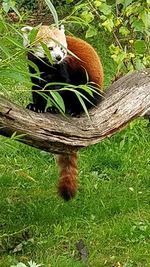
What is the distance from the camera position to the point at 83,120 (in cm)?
338

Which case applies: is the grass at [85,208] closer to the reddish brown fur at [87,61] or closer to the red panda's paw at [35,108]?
the red panda's paw at [35,108]

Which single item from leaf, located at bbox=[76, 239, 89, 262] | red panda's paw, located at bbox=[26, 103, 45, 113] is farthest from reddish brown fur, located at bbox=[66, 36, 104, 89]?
leaf, located at bbox=[76, 239, 89, 262]

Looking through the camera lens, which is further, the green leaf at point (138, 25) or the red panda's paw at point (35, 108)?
the green leaf at point (138, 25)

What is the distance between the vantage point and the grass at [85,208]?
3632 millimetres

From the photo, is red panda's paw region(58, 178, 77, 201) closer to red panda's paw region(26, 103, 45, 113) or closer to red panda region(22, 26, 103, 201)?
red panda region(22, 26, 103, 201)

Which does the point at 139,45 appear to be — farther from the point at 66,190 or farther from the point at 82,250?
the point at 82,250

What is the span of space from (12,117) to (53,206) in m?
1.39

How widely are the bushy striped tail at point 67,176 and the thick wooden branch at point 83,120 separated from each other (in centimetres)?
37

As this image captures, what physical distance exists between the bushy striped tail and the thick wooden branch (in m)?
0.37

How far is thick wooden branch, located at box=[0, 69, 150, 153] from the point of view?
291 centimetres

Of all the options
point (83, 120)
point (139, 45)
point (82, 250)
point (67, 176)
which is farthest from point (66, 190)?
point (139, 45)

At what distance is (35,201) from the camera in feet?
13.9

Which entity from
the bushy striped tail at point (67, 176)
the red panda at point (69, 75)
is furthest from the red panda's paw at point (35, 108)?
the bushy striped tail at point (67, 176)

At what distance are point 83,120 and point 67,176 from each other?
0.50 metres
